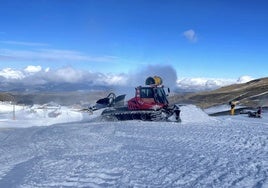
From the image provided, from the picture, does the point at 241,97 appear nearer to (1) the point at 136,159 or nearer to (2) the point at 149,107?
(2) the point at 149,107

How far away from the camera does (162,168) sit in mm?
10789

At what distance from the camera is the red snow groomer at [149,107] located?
986 inches

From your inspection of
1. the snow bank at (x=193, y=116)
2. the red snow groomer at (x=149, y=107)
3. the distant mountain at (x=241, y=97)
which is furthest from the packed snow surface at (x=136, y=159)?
the distant mountain at (x=241, y=97)

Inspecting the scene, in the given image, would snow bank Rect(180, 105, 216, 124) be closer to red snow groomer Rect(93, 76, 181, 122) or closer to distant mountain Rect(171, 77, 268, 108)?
red snow groomer Rect(93, 76, 181, 122)

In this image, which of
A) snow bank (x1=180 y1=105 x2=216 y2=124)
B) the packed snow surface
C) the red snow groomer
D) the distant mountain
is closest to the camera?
the packed snow surface

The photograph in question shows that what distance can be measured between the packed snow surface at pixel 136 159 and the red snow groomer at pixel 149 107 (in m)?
5.78

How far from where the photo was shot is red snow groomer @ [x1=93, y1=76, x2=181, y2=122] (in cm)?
2506

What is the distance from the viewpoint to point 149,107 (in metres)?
25.5

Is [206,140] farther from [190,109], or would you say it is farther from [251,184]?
[190,109]

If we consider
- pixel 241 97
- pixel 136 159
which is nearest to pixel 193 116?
pixel 136 159

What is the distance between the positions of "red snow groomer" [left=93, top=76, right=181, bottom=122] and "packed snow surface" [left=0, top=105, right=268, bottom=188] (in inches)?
227

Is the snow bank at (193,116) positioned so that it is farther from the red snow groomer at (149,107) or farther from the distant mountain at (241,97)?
the distant mountain at (241,97)

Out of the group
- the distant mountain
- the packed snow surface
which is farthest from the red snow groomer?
the distant mountain

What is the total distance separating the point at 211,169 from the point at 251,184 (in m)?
1.59
